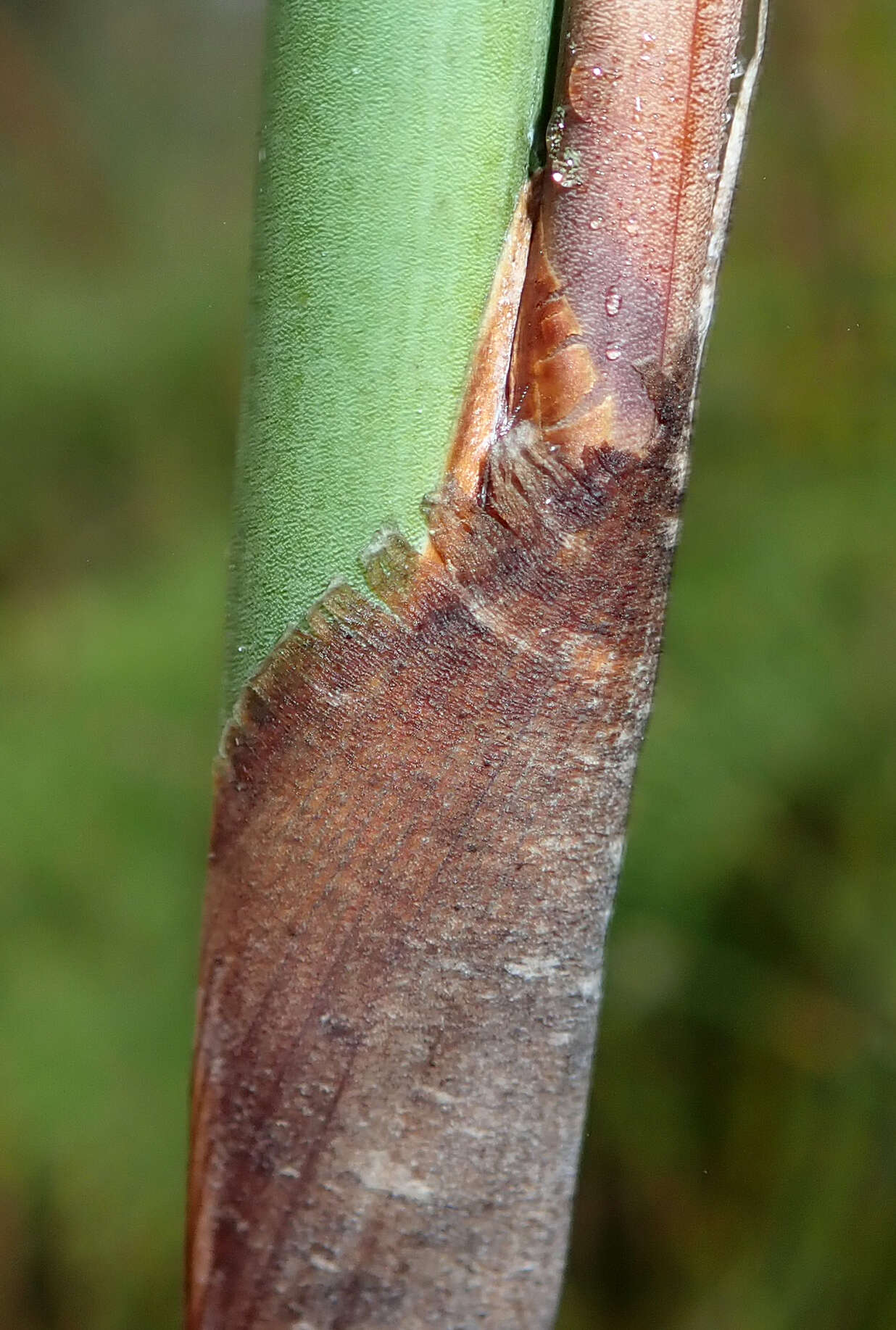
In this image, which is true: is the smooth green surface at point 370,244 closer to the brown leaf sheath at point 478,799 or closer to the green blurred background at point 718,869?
the brown leaf sheath at point 478,799

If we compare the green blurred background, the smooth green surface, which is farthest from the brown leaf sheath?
the green blurred background

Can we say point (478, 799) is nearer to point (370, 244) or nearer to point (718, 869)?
point (370, 244)

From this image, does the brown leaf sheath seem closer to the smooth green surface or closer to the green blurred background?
the smooth green surface

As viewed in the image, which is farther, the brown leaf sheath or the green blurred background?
the green blurred background

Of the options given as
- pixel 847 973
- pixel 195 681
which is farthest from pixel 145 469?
pixel 847 973

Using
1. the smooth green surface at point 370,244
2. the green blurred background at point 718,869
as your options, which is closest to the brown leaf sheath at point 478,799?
the smooth green surface at point 370,244

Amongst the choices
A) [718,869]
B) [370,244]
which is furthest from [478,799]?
[718,869]
